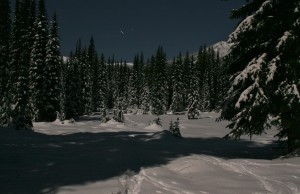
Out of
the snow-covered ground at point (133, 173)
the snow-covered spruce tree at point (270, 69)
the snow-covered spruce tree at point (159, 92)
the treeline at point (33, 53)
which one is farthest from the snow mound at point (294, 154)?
the snow-covered spruce tree at point (159, 92)

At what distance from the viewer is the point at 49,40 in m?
47.5

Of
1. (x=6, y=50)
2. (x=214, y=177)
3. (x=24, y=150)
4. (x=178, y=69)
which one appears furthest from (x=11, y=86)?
(x=178, y=69)

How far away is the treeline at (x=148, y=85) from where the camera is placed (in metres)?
64.8

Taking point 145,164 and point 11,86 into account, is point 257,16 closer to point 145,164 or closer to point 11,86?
point 145,164

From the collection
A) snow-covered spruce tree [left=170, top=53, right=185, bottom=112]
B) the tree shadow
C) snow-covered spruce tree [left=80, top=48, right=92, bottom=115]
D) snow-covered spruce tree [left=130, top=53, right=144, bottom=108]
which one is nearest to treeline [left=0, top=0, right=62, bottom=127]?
snow-covered spruce tree [left=80, top=48, right=92, bottom=115]

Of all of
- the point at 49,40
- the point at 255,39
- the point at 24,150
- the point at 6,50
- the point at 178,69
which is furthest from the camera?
the point at 178,69

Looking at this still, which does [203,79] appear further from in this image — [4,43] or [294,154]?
[294,154]

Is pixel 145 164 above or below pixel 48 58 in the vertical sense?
below

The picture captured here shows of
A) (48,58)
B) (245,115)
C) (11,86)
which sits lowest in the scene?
(245,115)

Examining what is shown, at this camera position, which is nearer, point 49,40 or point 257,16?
point 257,16

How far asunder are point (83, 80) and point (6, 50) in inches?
1272

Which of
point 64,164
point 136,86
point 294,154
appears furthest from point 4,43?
point 136,86

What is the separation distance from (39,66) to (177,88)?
49.6 m

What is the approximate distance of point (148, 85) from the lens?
319ft
